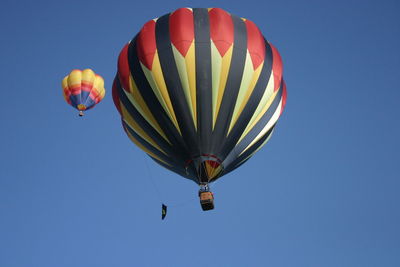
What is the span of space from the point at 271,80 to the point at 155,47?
3593mm

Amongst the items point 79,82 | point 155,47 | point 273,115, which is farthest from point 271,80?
point 79,82

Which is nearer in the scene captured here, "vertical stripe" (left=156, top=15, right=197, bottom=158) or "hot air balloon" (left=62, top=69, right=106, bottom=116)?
"vertical stripe" (left=156, top=15, right=197, bottom=158)

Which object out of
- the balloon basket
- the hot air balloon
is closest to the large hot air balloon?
the balloon basket

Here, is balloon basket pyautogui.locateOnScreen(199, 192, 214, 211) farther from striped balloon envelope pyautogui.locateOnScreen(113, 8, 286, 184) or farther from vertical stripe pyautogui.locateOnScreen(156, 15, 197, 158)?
vertical stripe pyautogui.locateOnScreen(156, 15, 197, 158)

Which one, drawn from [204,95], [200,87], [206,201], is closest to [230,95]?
[204,95]

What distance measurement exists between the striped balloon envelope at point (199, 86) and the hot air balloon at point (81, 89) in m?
9.04

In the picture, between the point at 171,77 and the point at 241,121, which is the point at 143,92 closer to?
the point at 171,77

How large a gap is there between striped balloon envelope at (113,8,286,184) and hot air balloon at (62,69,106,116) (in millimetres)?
9043

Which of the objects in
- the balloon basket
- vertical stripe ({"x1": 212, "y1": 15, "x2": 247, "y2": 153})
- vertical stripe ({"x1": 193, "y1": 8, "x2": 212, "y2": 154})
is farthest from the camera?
vertical stripe ({"x1": 212, "y1": 15, "x2": 247, "y2": 153})

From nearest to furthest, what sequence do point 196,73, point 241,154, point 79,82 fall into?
point 196,73 → point 241,154 → point 79,82

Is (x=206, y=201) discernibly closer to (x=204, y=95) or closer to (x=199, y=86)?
(x=204, y=95)

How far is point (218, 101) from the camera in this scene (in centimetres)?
1664

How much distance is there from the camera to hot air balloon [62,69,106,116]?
26359mm

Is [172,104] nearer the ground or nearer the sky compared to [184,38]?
nearer the ground
